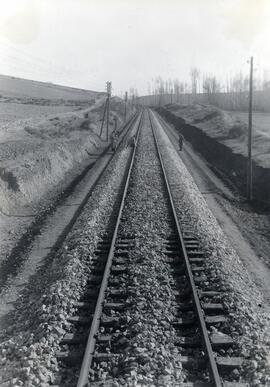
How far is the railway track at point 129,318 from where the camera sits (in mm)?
6348

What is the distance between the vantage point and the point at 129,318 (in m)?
7.64

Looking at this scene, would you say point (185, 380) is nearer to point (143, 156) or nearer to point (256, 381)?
point (256, 381)

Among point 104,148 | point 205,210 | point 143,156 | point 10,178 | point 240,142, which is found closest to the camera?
point 205,210

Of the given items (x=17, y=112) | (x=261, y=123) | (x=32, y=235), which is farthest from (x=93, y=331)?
(x=17, y=112)

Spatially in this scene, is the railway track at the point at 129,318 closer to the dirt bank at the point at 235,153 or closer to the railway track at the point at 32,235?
the railway track at the point at 32,235

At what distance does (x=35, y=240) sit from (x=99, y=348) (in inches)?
259

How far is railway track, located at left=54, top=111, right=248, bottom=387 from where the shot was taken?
6.35 m

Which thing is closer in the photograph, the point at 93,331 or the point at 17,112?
the point at 93,331

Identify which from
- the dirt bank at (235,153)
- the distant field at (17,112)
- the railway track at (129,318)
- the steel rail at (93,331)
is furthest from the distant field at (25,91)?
the steel rail at (93,331)

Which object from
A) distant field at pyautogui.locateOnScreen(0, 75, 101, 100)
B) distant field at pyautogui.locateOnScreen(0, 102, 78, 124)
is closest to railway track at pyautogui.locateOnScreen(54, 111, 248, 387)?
distant field at pyautogui.locateOnScreen(0, 102, 78, 124)

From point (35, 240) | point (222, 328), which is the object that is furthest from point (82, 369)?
point (35, 240)

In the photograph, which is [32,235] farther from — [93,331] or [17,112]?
[17,112]

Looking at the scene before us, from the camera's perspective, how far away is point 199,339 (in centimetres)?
712

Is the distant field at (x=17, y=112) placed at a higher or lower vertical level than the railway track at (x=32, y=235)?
higher
